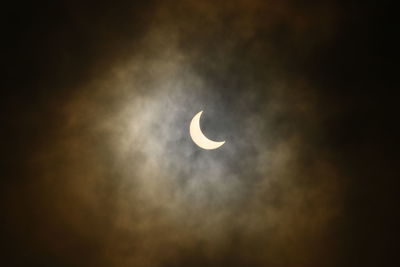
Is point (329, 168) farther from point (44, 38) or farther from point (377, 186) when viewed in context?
point (44, 38)

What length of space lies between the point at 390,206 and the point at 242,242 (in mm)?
1226

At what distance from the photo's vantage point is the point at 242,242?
349cm

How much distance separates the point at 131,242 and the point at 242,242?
0.89m

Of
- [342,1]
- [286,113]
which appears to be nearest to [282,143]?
[286,113]

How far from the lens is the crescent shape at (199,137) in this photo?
3.50 m

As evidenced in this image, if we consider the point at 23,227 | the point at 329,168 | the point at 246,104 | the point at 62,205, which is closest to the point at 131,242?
the point at 62,205

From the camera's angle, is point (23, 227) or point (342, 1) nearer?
point (23, 227)

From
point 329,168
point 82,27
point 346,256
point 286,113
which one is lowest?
point 346,256

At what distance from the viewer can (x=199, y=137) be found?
3.50 metres

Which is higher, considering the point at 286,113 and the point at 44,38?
the point at 44,38

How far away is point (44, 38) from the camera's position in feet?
11.3

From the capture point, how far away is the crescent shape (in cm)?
350

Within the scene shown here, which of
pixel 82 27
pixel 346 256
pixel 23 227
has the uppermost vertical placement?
pixel 82 27

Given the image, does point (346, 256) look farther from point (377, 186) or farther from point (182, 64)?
point (182, 64)
